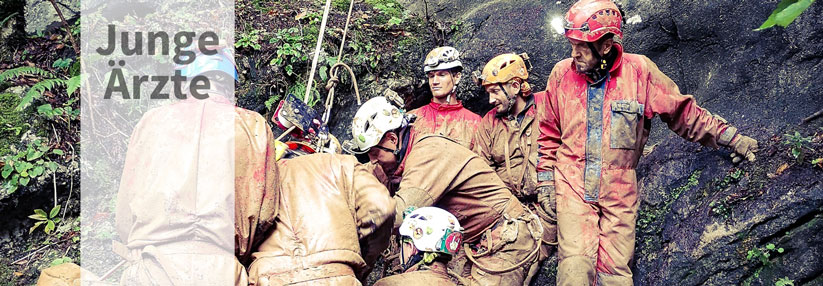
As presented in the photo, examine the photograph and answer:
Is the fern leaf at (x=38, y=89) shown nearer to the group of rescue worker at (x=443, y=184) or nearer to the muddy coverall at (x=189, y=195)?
the group of rescue worker at (x=443, y=184)

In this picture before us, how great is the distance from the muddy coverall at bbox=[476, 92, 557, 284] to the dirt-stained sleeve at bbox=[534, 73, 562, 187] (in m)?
0.11

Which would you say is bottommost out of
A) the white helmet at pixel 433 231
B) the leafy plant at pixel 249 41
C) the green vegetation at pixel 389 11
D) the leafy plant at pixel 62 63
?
the white helmet at pixel 433 231

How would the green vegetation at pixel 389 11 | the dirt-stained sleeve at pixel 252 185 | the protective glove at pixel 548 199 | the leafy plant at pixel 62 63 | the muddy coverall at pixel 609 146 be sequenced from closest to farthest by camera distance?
the dirt-stained sleeve at pixel 252 185
the muddy coverall at pixel 609 146
the protective glove at pixel 548 199
the leafy plant at pixel 62 63
the green vegetation at pixel 389 11

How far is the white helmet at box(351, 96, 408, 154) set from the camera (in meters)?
6.50

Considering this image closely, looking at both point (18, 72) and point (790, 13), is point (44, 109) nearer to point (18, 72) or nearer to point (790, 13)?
point (18, 72)

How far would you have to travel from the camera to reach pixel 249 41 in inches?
376

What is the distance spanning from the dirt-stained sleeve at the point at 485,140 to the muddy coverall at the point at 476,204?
1374 mm

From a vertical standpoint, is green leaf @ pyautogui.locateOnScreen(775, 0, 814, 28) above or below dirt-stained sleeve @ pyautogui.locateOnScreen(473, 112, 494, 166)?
above

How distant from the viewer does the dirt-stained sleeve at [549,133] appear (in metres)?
7.09

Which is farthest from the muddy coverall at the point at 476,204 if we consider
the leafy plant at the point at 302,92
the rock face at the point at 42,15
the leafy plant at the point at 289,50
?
the rock face at the point at 42,15

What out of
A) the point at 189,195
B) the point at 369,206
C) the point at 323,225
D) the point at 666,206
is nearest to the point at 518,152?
the point at 666,206

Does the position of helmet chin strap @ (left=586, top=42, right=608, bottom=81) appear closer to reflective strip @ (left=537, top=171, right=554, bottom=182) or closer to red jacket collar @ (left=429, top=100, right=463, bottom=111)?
reflective strip @ (left=537, top=171, right=554, bottom=182)

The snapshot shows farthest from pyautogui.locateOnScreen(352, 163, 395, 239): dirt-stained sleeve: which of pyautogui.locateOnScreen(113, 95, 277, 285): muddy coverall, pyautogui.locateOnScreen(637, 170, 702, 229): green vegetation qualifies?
pyautogui.locateOnScreen(637, 170, 702, 229): green vegetation

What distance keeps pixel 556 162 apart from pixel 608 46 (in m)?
1.13
